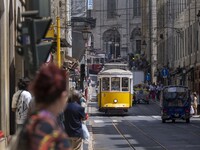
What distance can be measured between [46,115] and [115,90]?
3982 centimetres

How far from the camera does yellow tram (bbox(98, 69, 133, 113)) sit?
44.4 meters

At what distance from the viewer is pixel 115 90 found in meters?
44.8

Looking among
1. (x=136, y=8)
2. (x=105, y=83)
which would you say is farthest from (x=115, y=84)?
(x=136, y=8)

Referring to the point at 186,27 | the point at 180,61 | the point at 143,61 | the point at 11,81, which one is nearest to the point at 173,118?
the point at 11,81

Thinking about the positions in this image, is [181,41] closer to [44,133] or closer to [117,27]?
[44,133]

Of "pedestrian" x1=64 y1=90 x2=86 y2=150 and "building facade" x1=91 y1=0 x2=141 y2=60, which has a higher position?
"building facade" x1=91 y1=0 x2=141 y2=60

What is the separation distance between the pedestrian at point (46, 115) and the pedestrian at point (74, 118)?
7837 millimetres

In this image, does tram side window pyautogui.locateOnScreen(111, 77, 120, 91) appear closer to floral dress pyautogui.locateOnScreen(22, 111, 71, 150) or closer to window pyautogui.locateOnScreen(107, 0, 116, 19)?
floral dress pyautogui.locateOnScreen(22, 111, 71, 150)

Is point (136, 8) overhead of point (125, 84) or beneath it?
overhead

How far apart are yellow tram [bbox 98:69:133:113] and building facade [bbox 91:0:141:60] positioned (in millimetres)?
88961

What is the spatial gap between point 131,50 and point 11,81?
12041 cm

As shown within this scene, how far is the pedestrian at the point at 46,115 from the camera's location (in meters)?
4.87

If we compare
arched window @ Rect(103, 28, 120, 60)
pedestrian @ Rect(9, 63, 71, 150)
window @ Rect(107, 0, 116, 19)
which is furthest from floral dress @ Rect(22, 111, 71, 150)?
window @ Rect(107, 0, 116, 19)

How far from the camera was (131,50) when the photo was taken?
139000mm
